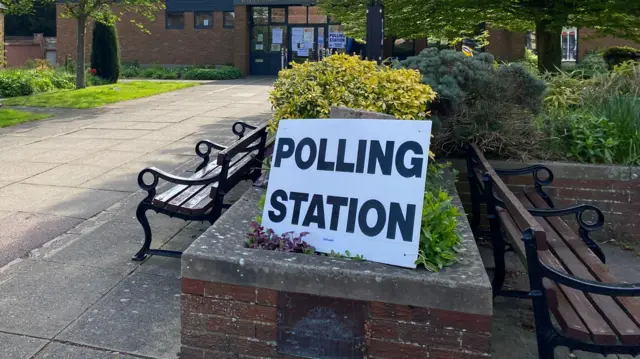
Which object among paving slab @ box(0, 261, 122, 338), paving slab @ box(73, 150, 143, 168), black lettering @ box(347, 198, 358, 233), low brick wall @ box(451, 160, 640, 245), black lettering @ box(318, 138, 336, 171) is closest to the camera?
black lettering @ box(347, 198, 358, 233)

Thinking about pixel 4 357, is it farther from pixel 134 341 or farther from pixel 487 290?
pixel 487 290

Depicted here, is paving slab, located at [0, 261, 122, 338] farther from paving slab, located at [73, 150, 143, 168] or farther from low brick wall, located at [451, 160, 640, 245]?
paving slab, located at [73, 150, 143, 168]

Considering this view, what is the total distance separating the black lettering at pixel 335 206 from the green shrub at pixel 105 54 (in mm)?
21171

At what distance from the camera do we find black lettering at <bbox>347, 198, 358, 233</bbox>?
316 cm

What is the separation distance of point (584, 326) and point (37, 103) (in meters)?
15.5

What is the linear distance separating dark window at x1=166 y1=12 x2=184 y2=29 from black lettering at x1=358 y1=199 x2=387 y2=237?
106 ft

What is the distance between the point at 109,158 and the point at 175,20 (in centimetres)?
2663

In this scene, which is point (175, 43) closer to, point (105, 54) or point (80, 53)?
point (105, 54)

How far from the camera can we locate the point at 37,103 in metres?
15.6

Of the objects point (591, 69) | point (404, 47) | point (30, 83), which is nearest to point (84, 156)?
point (591, 69)

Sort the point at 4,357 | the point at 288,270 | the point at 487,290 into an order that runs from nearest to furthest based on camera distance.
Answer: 1. the point at 487,290
2. the point at 288,270
3. the point at 4,357

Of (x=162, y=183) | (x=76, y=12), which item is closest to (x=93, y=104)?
(x=76, y=12)

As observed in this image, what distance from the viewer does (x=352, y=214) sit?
10.4 ft

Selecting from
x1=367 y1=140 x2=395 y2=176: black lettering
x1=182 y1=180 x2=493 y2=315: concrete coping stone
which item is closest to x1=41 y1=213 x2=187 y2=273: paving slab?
x1=182 y1=180 x2=493 y2=315: concrete coping stone
